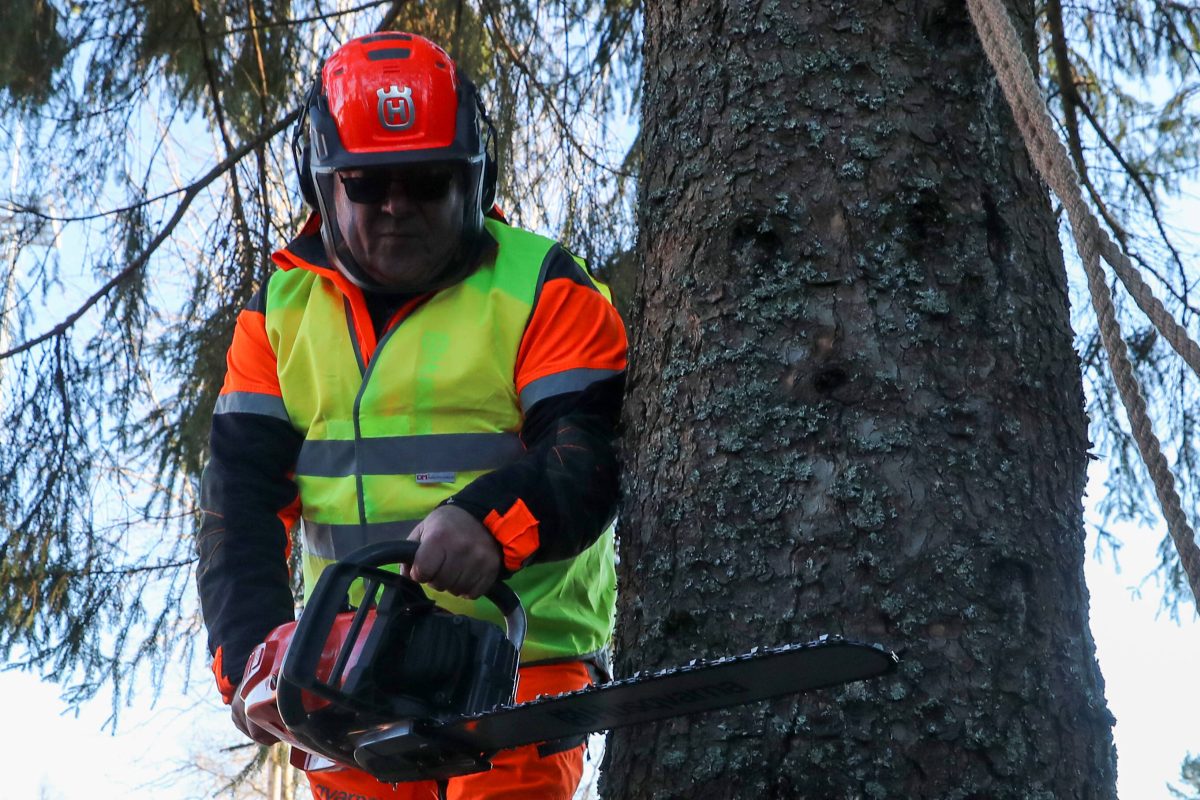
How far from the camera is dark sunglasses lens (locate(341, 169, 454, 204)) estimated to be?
2289 millimetres

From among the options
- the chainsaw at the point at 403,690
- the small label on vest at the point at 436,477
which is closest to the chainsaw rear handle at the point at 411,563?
the chainsaw at the point at 403,690

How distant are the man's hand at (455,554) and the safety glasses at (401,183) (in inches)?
25.8

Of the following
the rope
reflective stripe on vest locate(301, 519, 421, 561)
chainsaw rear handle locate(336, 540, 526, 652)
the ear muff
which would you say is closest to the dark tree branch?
the ear muff

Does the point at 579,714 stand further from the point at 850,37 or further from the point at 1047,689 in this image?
the point at 850,37

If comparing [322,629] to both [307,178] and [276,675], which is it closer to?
[276,675]

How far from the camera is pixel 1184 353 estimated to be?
1.38 metres

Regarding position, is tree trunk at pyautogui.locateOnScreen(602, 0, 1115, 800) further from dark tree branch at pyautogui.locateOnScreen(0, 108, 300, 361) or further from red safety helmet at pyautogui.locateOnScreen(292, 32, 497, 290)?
dark tree branch at pyautogui.locateOnScreen(0, 108, 300, 361)

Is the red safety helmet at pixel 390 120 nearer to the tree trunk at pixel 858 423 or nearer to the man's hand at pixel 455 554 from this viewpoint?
the tree trunk at pixel 858 423

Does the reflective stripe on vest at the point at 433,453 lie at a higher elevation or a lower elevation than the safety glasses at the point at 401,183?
lower

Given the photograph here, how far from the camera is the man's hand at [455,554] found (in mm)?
1874

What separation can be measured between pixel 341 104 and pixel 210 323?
2.05 meters

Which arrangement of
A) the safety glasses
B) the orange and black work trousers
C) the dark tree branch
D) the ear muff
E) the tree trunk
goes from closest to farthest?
the tree trunk
the orange and black work trousers
the safety glasses
the ear muff
the dark tree branch

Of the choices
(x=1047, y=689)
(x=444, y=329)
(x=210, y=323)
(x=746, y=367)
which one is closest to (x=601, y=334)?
(x=444, y=329)

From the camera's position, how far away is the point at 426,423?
225 cm
